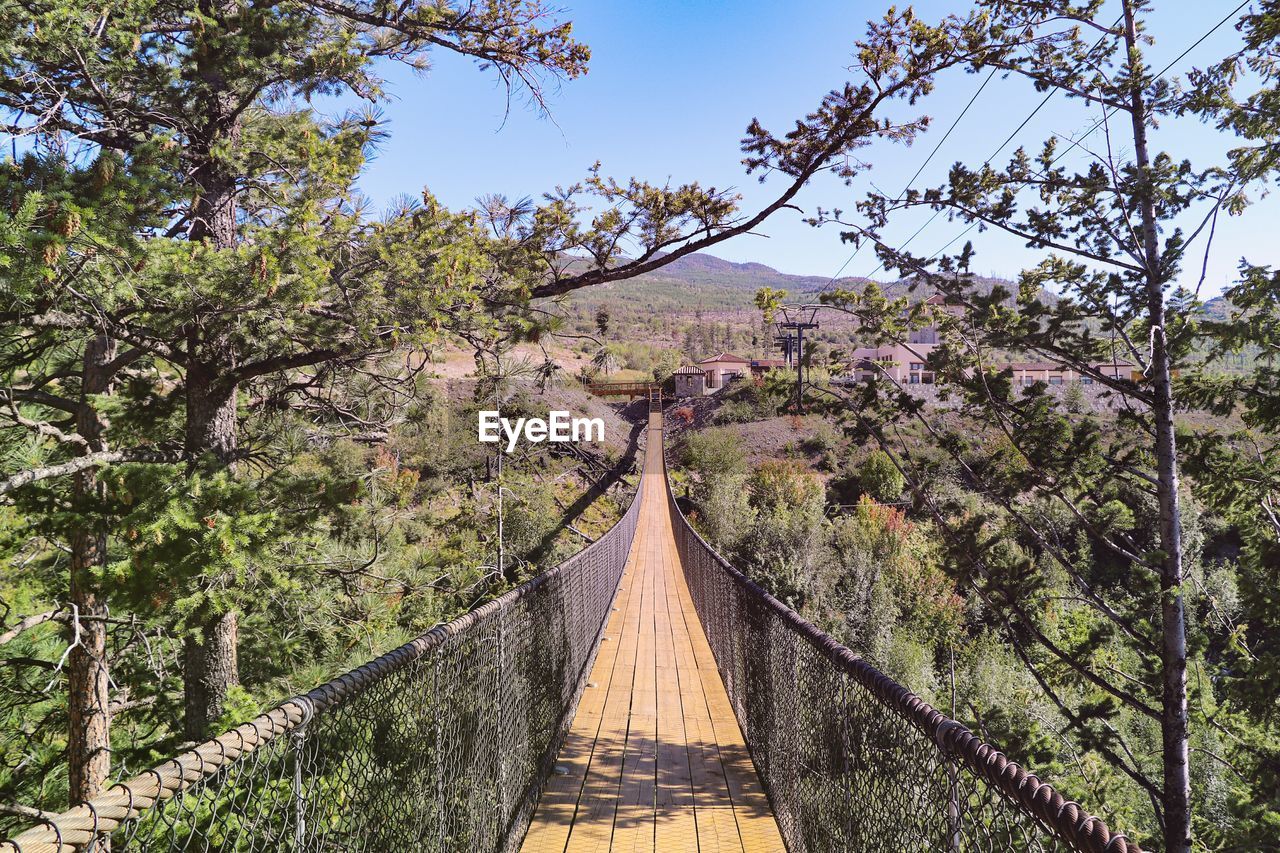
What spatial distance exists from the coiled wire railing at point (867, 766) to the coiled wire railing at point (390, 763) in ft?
3.78

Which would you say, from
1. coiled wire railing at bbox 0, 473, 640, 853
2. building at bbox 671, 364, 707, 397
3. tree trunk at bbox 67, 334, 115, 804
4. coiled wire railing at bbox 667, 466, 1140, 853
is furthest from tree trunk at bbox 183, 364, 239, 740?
building at bbox 671, 364, 707, 397

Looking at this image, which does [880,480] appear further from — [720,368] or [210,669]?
[720,368]

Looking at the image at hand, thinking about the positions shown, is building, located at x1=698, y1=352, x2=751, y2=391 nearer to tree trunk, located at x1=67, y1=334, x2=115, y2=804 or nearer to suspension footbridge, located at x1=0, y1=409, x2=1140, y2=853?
suspension footbridge, located at x1=0, y1=409, x2=1140, y2=853

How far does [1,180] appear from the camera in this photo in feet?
10.2

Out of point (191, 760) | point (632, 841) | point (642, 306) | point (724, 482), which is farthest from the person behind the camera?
point (642, 306)

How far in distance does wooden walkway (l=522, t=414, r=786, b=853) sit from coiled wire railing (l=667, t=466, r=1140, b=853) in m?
0.19

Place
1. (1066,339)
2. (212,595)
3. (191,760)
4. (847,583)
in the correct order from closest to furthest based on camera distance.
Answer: (191,760), (212,595), (1066,339), (847,583)

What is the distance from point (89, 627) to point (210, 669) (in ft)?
2.69

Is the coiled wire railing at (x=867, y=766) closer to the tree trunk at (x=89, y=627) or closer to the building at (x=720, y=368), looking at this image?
the tree trunk at (x=89, y=627)

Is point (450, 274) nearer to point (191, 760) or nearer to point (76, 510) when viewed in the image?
point (76, 510)

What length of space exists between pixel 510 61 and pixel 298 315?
2.60m

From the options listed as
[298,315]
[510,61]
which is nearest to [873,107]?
[510,61]

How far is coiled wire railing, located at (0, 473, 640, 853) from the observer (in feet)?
3.55

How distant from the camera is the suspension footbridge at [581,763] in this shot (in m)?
1.26
